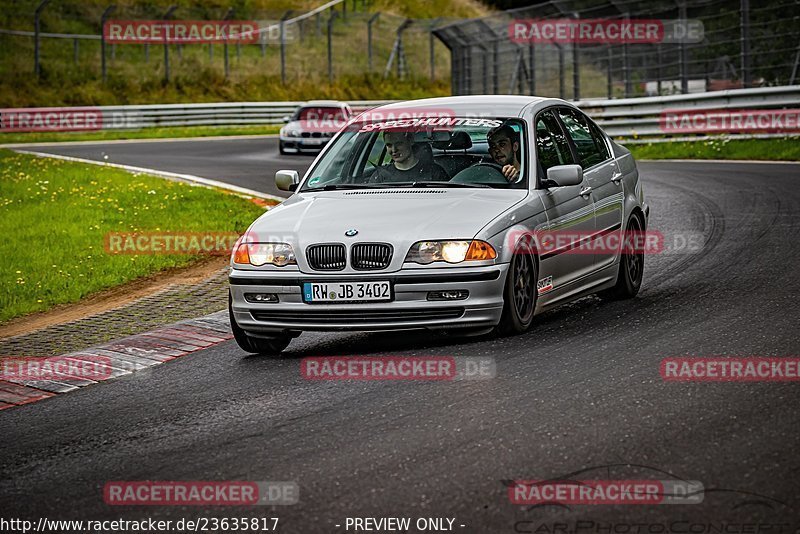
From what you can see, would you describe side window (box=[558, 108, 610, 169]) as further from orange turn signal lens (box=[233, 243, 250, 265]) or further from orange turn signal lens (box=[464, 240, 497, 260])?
orange turn signal lens (box=[233, 243, 250, 265])

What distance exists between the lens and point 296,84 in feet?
178

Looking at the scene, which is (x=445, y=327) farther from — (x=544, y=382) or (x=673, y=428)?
(x=673, y=428)

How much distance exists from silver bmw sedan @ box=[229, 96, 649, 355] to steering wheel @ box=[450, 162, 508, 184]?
0.01 meters

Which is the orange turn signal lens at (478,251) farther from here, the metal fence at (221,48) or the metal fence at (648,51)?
the metal fence at (221,48)

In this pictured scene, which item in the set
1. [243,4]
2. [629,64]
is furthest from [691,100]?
→ [243,4]

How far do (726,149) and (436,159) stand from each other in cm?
1591

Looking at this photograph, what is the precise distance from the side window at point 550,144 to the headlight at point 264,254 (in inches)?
77.2

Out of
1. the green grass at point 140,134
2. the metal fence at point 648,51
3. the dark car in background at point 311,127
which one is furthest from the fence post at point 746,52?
the green grass at point 140,134

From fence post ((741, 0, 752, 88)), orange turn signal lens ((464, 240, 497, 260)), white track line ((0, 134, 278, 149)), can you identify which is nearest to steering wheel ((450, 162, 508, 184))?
orange turn signal lens ((464, 240, 497, 260))

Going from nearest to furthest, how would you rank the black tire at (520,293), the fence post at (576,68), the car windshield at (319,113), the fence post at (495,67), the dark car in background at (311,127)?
the black tire at (520,293)
the fence post at (576,68)
the dark car in background at (311,127)
the car windshield at (319,113)
the fence post at (495,67)

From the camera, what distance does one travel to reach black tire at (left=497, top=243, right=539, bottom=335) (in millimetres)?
8258

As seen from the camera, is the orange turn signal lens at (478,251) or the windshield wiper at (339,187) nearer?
the orange turn signal lens at (478,251)

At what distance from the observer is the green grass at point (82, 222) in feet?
39.8

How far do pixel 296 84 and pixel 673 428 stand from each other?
162 feet
